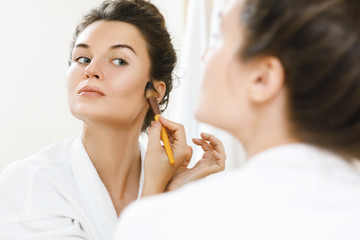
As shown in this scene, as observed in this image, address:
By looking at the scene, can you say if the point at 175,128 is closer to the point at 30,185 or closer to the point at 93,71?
the point at 93,71

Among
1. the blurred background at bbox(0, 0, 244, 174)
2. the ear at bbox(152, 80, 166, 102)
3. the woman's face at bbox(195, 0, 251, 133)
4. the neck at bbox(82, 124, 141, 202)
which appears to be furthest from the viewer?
the blurred background at bbox(0, 0, 244, 174)

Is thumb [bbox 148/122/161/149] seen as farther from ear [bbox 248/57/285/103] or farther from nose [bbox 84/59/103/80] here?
ear [bbox 248/57/285/103]

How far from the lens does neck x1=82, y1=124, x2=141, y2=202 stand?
1139 millimetres

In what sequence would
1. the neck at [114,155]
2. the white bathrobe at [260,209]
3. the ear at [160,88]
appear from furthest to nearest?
the ear at [160,88], the neck at [114,155], the white bathrobe at [260,209]

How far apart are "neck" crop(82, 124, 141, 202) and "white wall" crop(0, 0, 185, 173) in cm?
56

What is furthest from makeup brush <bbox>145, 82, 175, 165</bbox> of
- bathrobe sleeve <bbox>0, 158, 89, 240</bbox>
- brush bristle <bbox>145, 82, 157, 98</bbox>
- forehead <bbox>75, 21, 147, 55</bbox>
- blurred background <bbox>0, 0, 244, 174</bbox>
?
blurred background <bbox>0, 0, 244, 174</bbox>

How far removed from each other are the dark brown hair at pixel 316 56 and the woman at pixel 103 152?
56 cm

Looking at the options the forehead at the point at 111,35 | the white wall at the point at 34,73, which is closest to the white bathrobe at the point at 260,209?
the forehead at the point at 111,35

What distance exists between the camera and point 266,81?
1.74 ft

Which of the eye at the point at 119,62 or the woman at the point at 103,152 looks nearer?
the woman at the point at 103,152

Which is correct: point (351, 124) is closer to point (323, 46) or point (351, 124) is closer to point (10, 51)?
point (323, 46)

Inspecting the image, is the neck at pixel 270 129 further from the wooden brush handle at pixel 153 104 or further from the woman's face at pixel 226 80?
the wooden brush handle at pixel 153 104

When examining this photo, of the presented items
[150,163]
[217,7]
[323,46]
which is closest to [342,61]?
[323,46]

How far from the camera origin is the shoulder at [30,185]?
956mm
